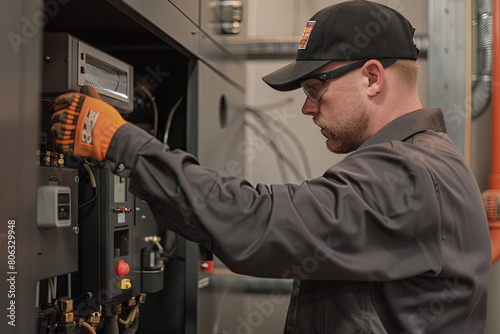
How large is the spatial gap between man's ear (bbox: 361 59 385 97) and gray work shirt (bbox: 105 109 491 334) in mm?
172

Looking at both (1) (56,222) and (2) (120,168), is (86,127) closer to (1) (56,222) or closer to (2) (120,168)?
(2) (120,168)

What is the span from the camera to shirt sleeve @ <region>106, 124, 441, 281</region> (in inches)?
36.8

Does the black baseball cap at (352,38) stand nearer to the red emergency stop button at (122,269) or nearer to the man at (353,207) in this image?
the man at (353,207)

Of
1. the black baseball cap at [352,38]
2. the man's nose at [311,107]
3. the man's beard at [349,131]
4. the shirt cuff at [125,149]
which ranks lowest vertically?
the shirt cuff at [125,149]

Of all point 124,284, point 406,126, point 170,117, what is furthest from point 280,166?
point 406,126

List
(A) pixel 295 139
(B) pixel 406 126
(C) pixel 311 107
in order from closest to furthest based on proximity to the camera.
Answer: (B) pixel 406 126
(C) pixel 311 107
(A) pixel 295 139

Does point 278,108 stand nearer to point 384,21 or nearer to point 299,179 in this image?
point 299,179

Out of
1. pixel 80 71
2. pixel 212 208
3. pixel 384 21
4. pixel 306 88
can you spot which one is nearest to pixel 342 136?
pixel 306 88

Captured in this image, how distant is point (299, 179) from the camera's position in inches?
112

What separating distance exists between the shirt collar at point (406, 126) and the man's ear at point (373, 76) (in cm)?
8

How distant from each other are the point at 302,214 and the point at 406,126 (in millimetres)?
360

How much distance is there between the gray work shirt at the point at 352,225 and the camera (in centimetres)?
94

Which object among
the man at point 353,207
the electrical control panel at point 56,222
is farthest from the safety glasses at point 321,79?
the electrical control panel at point 56,222

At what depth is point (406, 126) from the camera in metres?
1.16
